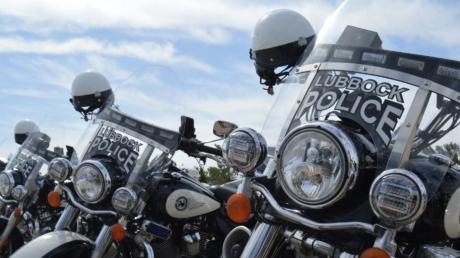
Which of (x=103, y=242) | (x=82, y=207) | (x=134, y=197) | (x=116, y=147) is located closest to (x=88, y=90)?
(x=116, y=147)

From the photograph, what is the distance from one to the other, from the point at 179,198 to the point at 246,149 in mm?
2036

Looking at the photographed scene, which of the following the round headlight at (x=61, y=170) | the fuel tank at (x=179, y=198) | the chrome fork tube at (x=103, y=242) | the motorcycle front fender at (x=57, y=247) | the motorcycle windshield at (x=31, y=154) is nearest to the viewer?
the motorcycle front fender at (x=57, y=247)

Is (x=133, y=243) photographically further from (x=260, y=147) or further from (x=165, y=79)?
(x=260, y=147)

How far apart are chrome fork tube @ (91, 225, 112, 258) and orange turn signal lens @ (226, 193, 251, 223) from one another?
150 cm

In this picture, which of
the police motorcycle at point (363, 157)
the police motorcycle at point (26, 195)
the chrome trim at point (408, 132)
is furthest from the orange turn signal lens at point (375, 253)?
the police motorcycle at point (26, 195)

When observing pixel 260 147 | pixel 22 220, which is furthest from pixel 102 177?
pixel 22 220

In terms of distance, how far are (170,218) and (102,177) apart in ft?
2.28

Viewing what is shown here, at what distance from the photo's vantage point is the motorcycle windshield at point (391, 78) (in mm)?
2287

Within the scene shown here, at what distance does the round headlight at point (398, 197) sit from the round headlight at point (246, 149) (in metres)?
0.58

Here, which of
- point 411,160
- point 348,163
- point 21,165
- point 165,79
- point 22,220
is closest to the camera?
point 348,163

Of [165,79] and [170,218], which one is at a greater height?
[165,79]

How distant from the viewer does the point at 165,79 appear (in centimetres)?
501

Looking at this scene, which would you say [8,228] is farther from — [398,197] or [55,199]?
[398,197]

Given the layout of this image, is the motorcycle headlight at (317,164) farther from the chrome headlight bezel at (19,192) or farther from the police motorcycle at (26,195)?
the chrome headlight bezel at (19,192)
